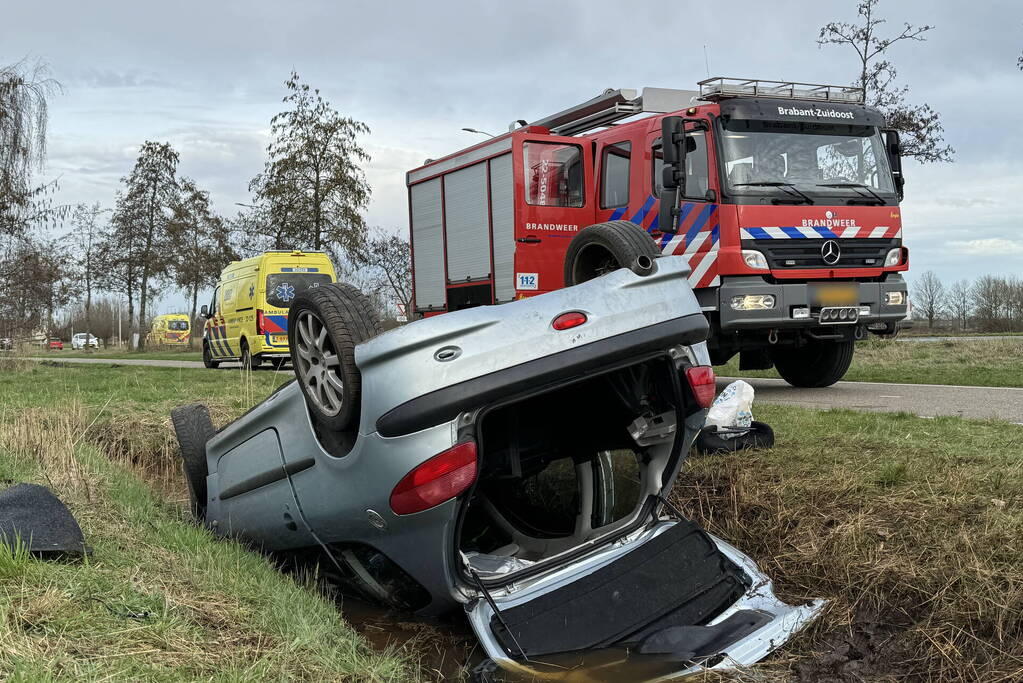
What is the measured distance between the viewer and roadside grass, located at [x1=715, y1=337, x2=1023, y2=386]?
11664mm

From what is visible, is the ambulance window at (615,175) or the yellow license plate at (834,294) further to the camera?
the ambulance window at (615,175)

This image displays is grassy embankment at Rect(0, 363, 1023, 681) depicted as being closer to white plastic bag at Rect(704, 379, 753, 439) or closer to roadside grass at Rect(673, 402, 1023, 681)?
roadside grass at Rect(673, 402, 1023, 681)

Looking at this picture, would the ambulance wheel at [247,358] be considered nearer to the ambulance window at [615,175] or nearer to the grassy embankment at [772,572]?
the ambulance window at [615,175]

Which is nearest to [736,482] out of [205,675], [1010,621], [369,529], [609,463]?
[609,463]

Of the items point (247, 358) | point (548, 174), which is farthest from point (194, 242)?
point (548, 174)

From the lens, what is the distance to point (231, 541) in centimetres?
416

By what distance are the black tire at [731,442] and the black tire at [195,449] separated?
268 centimetres

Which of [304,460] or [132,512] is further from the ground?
[304,460]

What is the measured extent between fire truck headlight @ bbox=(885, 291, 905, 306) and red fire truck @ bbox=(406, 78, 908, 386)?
0.7 inches

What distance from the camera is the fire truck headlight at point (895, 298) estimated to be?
9617 mm

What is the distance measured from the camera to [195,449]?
491 centimetres

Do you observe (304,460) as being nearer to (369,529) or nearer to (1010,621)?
(369,529)

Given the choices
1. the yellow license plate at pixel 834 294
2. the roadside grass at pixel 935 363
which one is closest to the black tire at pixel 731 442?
the yellow license plate at pixel 834 294

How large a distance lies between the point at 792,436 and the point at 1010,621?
8.57 feet
